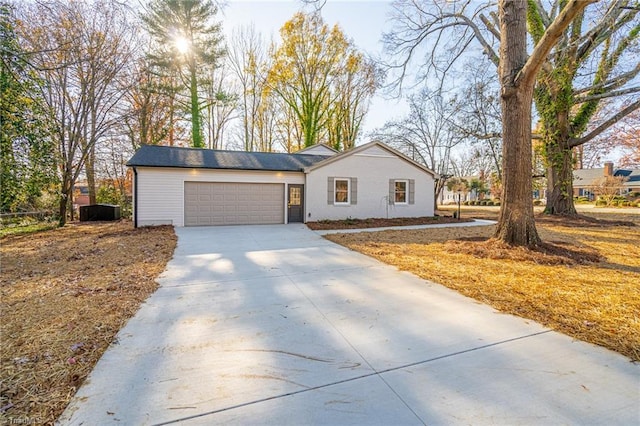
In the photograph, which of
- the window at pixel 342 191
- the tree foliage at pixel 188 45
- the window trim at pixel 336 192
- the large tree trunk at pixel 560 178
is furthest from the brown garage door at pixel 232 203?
the large tree trunk at pixel 560 178

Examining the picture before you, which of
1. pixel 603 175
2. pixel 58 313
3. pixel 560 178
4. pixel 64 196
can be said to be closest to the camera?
pixel 58 313

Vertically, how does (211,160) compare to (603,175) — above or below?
below

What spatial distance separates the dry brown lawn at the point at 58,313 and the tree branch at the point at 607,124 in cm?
1776

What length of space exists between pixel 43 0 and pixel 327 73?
18.7 metres

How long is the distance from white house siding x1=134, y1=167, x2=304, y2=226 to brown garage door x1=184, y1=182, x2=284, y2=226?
0.25 m

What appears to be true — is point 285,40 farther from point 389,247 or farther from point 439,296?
point 439,296

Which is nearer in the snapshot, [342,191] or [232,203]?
[232,203]

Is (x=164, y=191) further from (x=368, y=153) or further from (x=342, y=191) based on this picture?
(x=368, y=153)

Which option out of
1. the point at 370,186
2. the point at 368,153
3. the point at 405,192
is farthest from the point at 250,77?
the point at 405,192

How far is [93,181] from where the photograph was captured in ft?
57.8

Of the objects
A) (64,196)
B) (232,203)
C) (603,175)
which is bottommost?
(232,203)

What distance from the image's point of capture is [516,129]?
6.58 m

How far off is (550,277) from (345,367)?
4227mm

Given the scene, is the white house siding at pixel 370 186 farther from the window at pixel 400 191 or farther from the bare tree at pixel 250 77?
the bare tree at pixel 250 77
